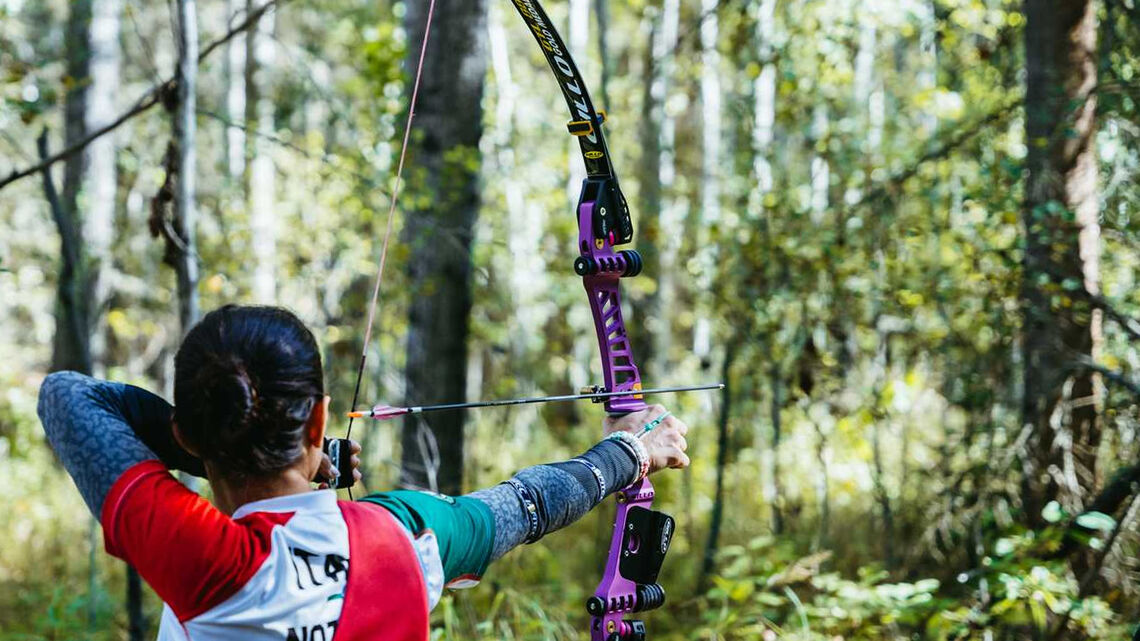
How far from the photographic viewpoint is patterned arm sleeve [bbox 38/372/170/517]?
1.36 meters

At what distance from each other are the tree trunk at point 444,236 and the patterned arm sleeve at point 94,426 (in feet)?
10.1

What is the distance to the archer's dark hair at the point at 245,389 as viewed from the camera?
132 centimetres

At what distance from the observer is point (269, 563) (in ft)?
4.30

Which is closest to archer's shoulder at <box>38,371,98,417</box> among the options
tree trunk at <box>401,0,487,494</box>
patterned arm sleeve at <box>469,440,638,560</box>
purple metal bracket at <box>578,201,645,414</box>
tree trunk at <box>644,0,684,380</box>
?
patterned arm sleeve at <box>469,440,638,560</box>

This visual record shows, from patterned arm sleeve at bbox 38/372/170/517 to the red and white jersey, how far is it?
0.03m

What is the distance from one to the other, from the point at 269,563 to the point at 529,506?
0.50 meters

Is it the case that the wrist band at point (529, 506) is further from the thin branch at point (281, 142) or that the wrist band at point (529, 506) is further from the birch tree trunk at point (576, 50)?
the birch tree trunk at point (576, 50)

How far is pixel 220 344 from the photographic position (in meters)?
1.33

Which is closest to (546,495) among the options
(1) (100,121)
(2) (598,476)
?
(2) (598,476)

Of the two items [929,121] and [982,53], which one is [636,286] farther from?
[929,121]

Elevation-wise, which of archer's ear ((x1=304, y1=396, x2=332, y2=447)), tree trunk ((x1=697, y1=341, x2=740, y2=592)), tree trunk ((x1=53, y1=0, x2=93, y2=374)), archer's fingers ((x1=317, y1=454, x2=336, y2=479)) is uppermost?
tree trunk ((x1=53, y1=0, x2=93, y2=374))

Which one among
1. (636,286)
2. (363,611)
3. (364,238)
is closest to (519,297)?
(636,286)

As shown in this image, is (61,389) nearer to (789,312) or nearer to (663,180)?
(789,312)

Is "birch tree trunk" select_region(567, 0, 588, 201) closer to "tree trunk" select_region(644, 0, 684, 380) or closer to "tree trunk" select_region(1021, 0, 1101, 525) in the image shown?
"tree trunk" select_region(644, 0, 684, 380)
